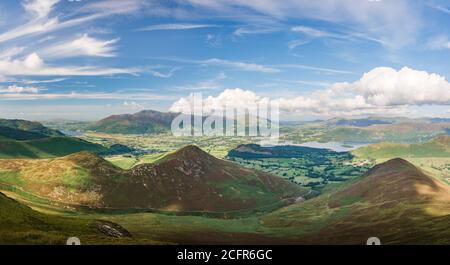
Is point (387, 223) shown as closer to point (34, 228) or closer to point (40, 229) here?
point (40, 229)

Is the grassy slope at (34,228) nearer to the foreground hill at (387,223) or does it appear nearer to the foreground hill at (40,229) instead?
the foreground hill at (40,229)

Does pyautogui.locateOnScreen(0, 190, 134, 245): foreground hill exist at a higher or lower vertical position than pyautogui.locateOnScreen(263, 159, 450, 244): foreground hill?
higher

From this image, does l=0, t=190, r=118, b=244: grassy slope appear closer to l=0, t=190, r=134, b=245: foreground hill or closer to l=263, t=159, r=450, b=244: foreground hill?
l=0, t=190, r=134, b=245: foreground hill

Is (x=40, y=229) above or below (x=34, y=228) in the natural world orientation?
below

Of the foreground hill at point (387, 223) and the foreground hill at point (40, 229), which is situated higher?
the foreground hill at point (40, 229)

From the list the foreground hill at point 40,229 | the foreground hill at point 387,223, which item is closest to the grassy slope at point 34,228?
the foreground hill at point 40,229

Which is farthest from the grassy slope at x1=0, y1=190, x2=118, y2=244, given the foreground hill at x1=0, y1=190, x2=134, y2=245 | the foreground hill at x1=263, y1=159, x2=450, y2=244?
the foreground hill at x1=263, y1=159, x2=450, y2=244

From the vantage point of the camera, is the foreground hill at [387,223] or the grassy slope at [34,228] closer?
the grassy slope at [34,228]

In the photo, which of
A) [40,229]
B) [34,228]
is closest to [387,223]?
[40,229]
